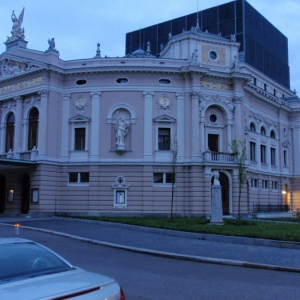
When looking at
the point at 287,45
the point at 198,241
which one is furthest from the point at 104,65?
the point at 287,45

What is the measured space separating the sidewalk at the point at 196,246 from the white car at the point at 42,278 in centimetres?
871

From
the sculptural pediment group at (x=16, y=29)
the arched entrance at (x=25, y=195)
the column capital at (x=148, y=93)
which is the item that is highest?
the sculptural pediment group at (x=16, y=29)

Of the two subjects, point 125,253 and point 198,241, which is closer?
point 125,253

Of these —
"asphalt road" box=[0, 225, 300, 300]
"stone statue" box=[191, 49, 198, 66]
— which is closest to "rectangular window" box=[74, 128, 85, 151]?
"stone statue" box=[191, 49, 198, 66]

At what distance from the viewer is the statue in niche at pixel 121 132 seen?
115ft

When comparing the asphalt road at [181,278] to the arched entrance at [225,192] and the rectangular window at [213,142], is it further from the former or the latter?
the rectangular window at [213,142]

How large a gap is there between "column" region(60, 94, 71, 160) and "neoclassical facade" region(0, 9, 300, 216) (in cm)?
9

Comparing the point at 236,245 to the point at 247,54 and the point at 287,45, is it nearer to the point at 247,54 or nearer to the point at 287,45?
the point at 247,54

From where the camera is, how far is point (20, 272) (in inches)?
219

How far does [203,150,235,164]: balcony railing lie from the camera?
35.5 metres

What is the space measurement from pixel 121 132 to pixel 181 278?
2527 centimetres

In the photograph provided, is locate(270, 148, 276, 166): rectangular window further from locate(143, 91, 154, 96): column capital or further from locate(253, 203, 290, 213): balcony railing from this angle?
locate(143, 91, 154, 96): column capital

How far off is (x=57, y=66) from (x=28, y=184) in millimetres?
10589

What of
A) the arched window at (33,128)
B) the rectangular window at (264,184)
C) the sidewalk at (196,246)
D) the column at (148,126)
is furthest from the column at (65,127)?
the rectangular window at (264,184)
